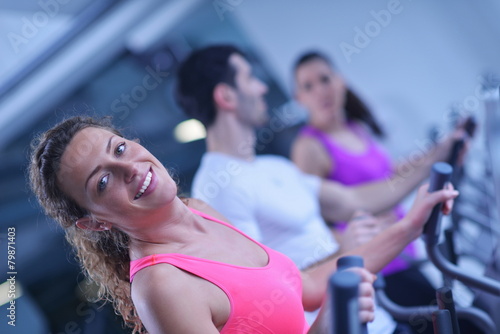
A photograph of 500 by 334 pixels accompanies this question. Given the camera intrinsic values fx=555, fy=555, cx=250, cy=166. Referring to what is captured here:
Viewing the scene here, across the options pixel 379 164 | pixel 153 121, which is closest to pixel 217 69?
pixel 153 121

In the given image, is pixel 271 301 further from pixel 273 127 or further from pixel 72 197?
pixel 273 127

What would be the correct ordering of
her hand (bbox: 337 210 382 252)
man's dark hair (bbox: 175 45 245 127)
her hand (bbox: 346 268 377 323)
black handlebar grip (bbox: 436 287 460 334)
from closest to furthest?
her hand (bbox: 346 268 377 323), black handlebar grip (bbox: 436 287 460 334), her hand (bbox: 337 210 382 252), man's dark hair (bbox: 175 45 245 127)

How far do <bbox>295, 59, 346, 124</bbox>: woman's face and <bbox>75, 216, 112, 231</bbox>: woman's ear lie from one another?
5.62 feet

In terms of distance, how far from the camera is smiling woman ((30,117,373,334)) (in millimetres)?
1073

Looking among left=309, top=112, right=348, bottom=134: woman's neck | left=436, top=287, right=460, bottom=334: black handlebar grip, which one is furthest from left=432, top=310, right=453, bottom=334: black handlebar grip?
left=309, top=112, right=348, bottom=134: woman's neck

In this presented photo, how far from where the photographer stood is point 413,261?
6.96 feet

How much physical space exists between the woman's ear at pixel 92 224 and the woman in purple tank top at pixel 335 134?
1.31m

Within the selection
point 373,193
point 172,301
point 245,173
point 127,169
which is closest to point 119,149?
point 127,169

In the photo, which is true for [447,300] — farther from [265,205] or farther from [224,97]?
[224,97]

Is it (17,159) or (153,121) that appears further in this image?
(153,121)

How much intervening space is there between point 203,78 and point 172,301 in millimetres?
A: 1219

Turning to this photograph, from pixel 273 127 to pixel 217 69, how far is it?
1033 millimetres

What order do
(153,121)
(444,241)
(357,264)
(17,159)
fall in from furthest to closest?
(153,121)
(17,159)
(444,241)
(357,264)

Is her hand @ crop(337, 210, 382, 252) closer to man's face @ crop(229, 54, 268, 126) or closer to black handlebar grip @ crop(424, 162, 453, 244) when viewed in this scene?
black handlebar grip @ crop(424, 162, 453, 244)
